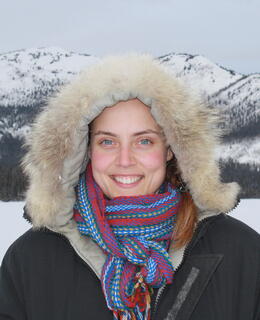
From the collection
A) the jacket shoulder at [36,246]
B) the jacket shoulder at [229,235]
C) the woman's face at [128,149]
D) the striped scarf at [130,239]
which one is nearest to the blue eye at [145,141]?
the woman's face at [128,149]

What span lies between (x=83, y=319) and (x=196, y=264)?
533 mm

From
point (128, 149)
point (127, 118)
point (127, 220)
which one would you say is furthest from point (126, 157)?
point (127, 220)

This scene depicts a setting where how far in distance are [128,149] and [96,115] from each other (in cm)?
21

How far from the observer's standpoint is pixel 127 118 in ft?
6.05

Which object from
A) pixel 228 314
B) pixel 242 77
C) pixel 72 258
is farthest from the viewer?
pixel 242 77

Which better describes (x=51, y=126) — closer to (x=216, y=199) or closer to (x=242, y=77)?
(x=216, y=199)

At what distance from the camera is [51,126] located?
192 cm

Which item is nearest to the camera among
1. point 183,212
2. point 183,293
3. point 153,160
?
point 183,293

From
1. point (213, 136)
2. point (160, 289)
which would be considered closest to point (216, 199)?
point (213, 136)

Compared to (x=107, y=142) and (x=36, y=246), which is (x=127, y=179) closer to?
(x=107, y=142)

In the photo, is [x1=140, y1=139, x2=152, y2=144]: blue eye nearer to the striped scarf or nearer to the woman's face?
the woman's face

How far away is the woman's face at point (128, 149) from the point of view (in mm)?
1836

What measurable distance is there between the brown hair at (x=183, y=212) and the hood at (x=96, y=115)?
6cm

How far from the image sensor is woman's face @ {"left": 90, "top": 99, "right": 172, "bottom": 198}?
184cm
